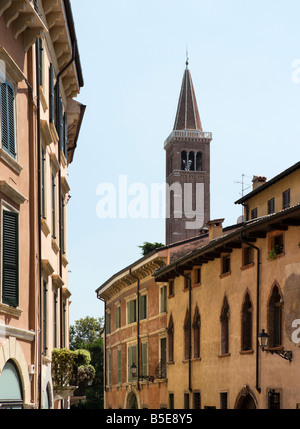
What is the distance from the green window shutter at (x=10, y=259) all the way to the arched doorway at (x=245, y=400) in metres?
17.0

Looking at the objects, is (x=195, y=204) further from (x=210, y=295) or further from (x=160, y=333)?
(x=210, y=295)

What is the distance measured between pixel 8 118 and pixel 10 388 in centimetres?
459

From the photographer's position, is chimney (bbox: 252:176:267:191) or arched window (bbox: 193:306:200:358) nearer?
arched window (bbox: 193:306:200:358)

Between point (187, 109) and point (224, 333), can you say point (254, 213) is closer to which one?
point (224, 333)

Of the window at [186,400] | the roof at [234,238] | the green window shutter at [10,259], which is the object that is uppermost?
the roof at [234,238]

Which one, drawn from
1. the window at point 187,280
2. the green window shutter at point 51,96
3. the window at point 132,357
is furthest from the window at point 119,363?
the green window shutter at point 51,96

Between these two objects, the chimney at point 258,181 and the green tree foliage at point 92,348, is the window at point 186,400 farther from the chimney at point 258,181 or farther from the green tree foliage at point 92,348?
the green tree foliage at point 92,348

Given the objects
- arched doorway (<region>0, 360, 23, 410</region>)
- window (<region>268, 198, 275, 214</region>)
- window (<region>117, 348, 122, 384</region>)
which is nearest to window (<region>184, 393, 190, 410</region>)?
window (<region>268, 198, 275, 214</region>)

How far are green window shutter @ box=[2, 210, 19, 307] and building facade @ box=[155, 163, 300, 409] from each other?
12555mm

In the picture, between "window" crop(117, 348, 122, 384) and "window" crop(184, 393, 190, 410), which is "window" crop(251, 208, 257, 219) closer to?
"window" crop(184, 393, 190, 410)

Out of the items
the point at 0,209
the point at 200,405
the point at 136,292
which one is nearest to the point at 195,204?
the point at 136,292

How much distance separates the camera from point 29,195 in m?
16.3

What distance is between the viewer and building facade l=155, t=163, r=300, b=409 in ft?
88.6

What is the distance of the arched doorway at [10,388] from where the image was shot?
13.9 metres
